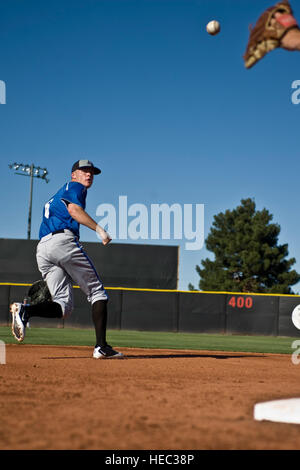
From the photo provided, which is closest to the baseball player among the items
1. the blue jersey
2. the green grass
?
the blue jersey

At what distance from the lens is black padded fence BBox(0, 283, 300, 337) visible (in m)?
15.9

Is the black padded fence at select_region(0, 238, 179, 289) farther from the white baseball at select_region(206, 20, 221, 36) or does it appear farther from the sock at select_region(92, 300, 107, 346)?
the sock at select_region(92, 300, 107, 346)

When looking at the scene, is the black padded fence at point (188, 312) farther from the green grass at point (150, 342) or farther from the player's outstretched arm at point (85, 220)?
the player's outstretched arm at point (85, 220)

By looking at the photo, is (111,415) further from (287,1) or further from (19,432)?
(287,1)

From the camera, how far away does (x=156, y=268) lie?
71.1 feet

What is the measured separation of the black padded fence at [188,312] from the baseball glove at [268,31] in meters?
13.3

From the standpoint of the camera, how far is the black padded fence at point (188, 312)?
1590 cm

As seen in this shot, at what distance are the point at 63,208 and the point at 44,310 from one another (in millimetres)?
928

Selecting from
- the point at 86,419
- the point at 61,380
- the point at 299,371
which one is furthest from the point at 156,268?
the point at 86,419

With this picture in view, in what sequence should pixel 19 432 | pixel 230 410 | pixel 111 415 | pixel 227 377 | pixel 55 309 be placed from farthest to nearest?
1. pixel 55 309
2. pixel 227 377
3. pixel 230 410
4. pixel 111 415
5. pixel 19 432

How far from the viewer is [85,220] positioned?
4676 millimetres

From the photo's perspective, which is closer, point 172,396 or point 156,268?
point 172,396

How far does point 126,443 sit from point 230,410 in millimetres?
876

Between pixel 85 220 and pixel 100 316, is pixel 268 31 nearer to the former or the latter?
pixel 85 220
